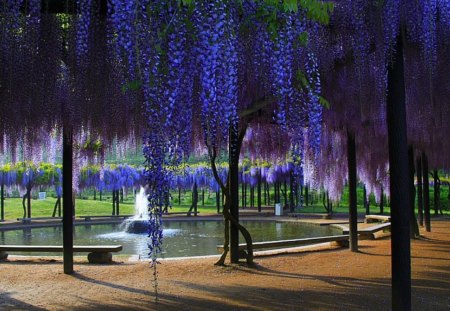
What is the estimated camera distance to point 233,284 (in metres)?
7.14

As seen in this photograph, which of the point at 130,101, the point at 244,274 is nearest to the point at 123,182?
the point at 244,274

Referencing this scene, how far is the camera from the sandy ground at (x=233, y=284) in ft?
19.0

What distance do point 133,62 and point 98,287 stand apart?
429cm

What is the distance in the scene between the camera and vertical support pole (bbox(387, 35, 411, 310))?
4.38m

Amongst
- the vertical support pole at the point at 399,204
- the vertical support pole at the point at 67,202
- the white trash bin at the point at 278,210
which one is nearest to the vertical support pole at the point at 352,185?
the vertical support pole at the point at 67,202

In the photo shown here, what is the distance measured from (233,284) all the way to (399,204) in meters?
3.37

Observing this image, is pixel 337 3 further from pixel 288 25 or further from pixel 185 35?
pixel 185 35

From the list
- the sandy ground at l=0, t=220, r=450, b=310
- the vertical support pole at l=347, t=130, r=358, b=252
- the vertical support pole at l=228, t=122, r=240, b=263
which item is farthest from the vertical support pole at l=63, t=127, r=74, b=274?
the vertical support pole at l=347, t=130, r=358, b=252

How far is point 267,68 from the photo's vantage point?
461cm

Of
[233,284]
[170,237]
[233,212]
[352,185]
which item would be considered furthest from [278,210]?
[233,284]

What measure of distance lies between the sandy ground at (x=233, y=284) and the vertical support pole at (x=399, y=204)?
1158 millimetres

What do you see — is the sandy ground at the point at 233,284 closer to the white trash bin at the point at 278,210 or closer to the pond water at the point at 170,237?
the pond water at the point at 170,237

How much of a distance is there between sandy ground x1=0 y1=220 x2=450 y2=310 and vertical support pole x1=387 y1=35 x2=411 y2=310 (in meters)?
1.16

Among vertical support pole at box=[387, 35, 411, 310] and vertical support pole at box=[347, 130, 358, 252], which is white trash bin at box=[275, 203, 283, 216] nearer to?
vertical support pole at box=[347, 130, 358, 252]
